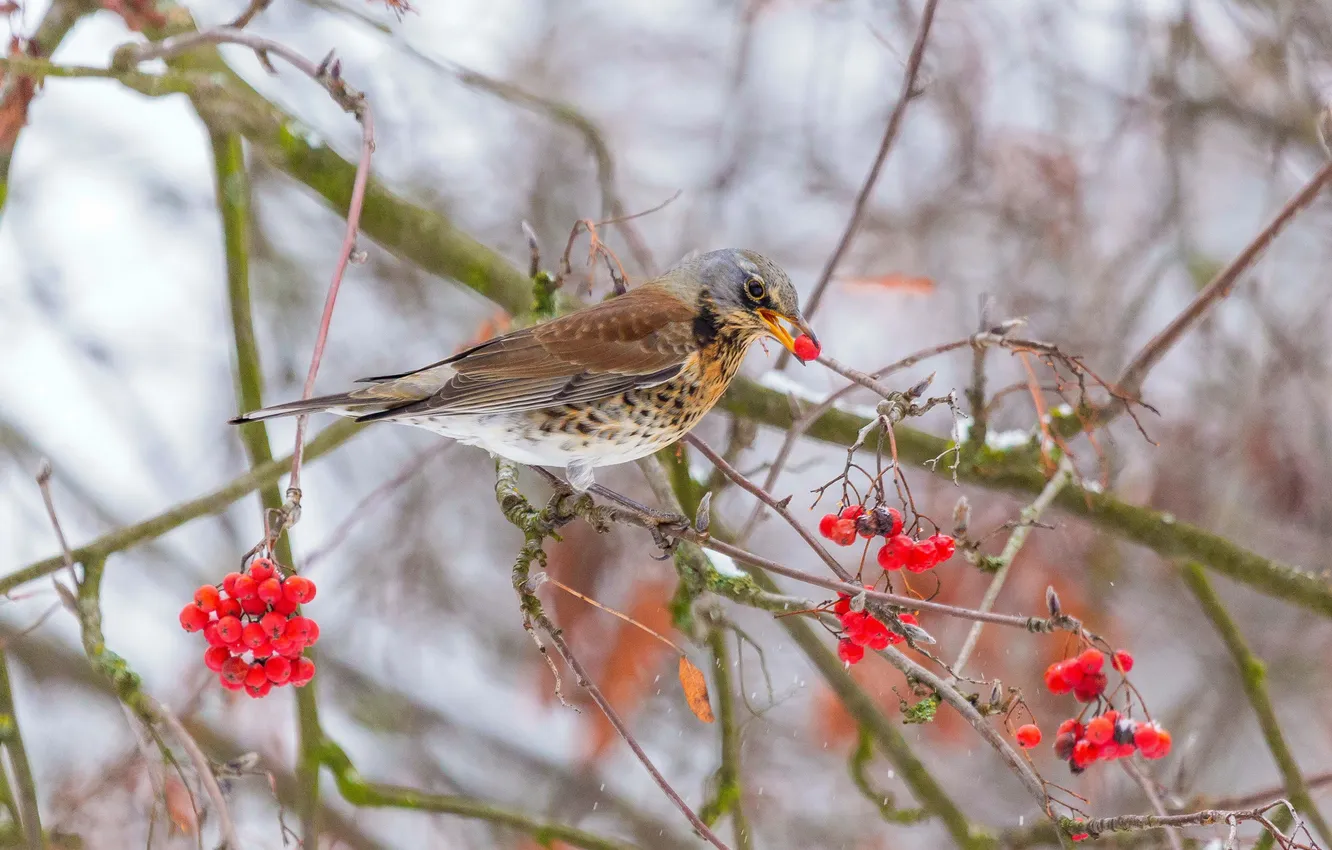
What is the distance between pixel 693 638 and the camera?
2.81 m

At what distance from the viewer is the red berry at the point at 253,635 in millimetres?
1805

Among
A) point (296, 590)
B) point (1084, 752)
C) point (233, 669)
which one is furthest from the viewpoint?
point (1084, 752)

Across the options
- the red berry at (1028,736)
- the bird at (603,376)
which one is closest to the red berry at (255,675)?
the bird at (603,376)

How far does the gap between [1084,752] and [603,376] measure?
1344 mm

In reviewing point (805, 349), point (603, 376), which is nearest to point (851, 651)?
point (805, 349)

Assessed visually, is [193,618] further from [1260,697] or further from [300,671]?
[1260,697]

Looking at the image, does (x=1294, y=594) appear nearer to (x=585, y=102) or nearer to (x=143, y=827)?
(x=143, y=827)

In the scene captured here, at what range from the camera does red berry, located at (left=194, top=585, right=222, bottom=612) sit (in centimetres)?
182

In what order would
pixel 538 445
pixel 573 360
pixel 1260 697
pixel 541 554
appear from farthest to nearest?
1. pixel 1260 697
2. pixel 573 360
3. pixel 538 445
4. pixel 541 554

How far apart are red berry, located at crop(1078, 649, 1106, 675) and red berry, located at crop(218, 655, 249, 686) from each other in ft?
A: 4.96

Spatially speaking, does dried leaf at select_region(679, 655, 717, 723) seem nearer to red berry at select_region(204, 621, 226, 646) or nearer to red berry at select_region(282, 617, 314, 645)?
red berry at select_region(282, 617, 314, 645)

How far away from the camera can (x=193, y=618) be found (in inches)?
71.7

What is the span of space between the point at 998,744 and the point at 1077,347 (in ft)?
10.6

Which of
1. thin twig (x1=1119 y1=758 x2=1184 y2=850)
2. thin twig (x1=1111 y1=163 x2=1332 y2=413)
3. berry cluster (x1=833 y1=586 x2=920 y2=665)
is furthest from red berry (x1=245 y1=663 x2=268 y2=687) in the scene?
thin twig (x1=1111 y1=163 x2=1332 y2=413)
